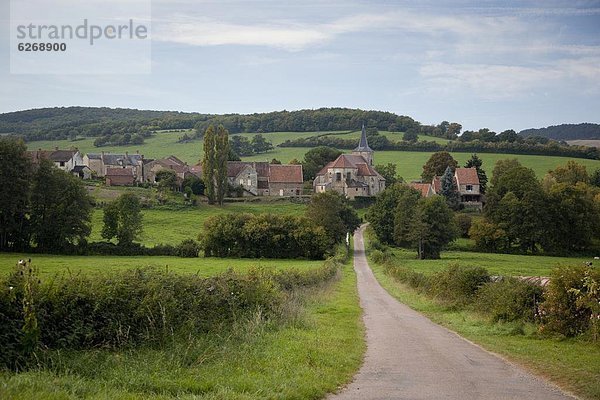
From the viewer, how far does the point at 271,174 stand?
120312 mm

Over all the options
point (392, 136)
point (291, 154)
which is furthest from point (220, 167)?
point (392, 136)

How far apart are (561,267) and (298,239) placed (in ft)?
160

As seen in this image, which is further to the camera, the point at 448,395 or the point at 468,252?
the point at 468,252

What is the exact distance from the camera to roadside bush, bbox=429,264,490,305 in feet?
82.5

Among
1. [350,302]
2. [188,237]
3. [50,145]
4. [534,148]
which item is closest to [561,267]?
[350,302]

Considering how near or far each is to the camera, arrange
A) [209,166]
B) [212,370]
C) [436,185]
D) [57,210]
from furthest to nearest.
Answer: [436,185] → [209,166] → [57,210] → [212,370]

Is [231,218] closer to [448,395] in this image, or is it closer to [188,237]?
[188,237]

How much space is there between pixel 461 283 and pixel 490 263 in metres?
36.9

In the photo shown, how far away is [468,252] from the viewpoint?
261ft

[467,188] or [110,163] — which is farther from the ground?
[110,163]

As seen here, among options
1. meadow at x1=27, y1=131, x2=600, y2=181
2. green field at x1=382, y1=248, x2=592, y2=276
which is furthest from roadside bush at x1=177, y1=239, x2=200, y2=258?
meadow at x1=27, y1=131, x2=600, y2=181

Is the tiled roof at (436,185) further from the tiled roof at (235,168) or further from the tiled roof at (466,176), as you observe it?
the tiled roof at (235,168)

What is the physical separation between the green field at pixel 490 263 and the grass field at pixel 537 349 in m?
17.1

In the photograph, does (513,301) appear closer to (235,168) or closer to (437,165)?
(235,168)
